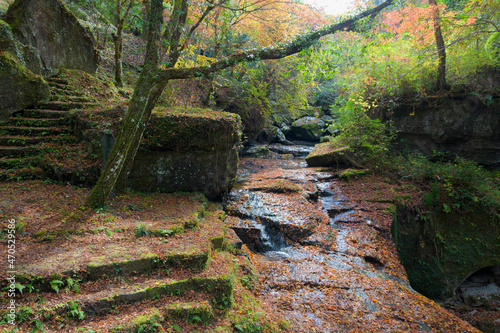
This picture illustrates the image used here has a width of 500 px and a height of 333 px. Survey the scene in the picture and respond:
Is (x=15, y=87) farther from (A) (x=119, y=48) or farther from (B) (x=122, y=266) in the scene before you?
(B) (x=122, y=266)

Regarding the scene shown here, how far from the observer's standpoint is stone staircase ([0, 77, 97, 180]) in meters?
5.65

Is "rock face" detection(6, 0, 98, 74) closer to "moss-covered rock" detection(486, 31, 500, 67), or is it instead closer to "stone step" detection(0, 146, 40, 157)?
"stone step" detection(0, 146, 40, 157)

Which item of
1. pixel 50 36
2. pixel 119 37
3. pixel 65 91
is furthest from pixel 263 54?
pixel 50 36

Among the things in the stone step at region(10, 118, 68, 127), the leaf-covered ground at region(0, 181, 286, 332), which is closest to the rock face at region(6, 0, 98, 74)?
the stone step at region(10, 118, 68, 127)

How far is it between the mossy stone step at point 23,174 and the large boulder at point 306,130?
57.5ft

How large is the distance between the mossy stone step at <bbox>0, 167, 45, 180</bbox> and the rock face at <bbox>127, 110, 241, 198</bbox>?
1945mm

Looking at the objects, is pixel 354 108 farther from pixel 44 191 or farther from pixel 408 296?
pixel 44 191

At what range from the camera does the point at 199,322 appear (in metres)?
3.03

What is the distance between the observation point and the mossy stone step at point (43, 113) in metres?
6.93

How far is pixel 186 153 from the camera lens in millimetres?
6707

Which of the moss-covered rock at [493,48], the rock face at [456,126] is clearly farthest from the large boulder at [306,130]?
the moss-covered rock at [493,48]

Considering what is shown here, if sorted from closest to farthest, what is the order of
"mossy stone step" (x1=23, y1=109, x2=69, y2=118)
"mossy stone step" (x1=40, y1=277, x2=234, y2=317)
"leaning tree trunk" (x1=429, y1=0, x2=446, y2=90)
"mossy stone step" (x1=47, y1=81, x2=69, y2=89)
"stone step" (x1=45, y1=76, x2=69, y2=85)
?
"mossy stone step" (x1=40, y1=277, x2=234, y2=317), "mossy stone step" (x1=23, y1=109, x2=69, y2=118), "mossy stone step" (x1=47, y1=81, x2=69, y2=89), "stone step" (x1=45, y1=76, x2=69, y2=85), "leaning tree trunk" (x1=429, y1=0, x2=446, y2=90)

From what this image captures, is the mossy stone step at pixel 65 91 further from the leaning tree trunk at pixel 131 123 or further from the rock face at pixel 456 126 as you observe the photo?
the rock face at pixel 456 126

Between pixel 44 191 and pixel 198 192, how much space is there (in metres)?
3.38
